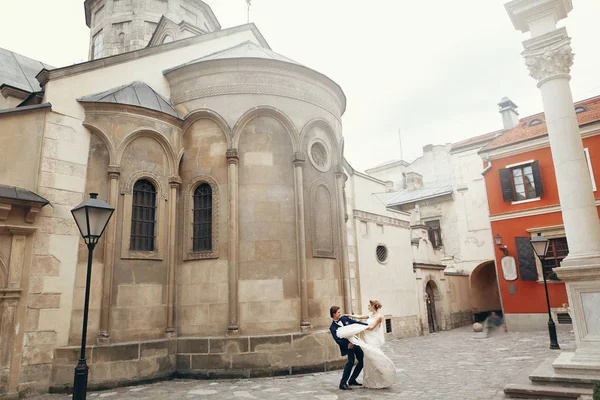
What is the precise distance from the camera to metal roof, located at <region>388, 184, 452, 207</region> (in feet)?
93.6

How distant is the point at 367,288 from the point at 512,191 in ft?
27.9

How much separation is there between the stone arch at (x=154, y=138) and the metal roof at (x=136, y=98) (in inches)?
26.4

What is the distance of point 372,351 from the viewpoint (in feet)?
27.9

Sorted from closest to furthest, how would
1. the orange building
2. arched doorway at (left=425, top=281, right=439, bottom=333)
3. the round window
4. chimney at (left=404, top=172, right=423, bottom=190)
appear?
1. the orange building
2. the round window
3. arched doorway at (left=425, top=281, right=439, bottom=333)
4. chimney at (left=404, top=172, right=423, bottom=190)

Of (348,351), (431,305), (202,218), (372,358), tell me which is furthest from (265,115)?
(431,305)

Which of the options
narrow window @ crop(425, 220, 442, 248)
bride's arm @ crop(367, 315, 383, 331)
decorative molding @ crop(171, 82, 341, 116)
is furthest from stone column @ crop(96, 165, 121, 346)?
narrow window @ crop(425, 220, 442, 248)

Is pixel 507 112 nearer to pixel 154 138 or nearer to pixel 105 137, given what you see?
pixel 154 138

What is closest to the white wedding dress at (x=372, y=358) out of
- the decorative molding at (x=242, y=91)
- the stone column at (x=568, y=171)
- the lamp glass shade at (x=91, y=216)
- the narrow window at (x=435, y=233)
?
the stone column at (x=568, y=171)

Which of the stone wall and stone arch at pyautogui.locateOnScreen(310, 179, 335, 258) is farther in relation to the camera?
stone arch at pyautogui.locateOnScreen(310, 179, 335, 258)

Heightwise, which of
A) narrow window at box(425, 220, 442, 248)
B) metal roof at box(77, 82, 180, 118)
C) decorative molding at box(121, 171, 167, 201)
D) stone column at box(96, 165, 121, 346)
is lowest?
stone column at box(96, 165, 121, 346)

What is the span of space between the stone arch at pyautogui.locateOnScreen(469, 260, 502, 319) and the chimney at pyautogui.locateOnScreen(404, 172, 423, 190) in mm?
8184

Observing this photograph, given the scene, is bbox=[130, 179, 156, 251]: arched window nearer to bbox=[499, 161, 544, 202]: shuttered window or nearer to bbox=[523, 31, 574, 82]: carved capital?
bbox=[523, 31, 574, 82]: carved capital

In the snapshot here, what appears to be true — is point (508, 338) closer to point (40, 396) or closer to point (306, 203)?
point (306, 203)

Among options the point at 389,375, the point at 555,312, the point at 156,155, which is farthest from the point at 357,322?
the point at 555,312
